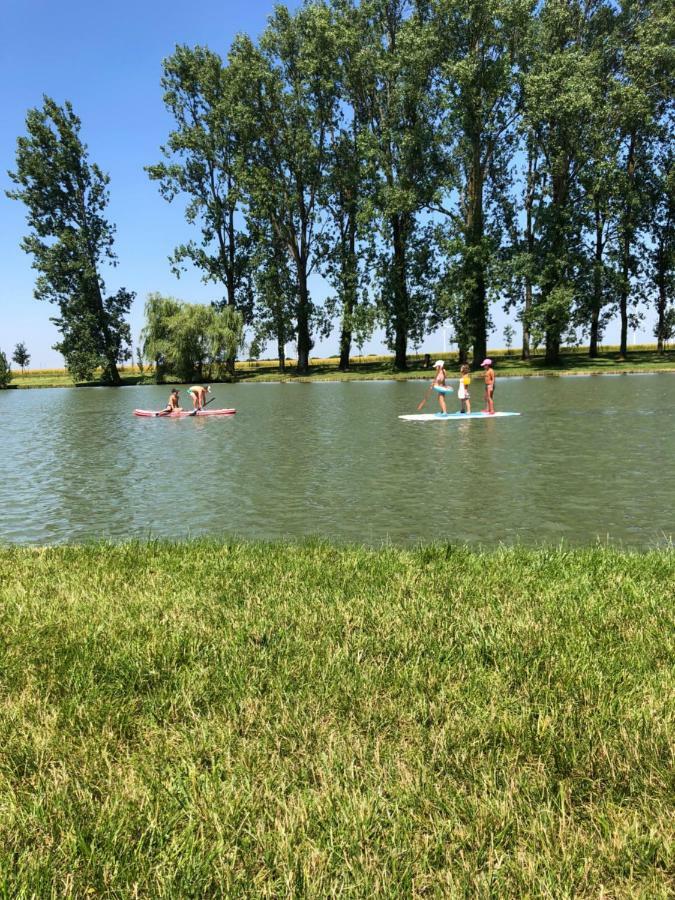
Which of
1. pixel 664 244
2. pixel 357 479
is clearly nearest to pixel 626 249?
pixel 664 244

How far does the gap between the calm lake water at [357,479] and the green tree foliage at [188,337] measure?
36.1 meters

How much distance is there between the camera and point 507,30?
51.7 metres

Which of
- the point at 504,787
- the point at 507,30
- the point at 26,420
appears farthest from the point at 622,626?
the point at 507,30

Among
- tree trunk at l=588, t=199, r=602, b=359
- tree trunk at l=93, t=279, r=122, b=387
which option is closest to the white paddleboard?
tree trunk at l=588, t=199, r=602, b=359

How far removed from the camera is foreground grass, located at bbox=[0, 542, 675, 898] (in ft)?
8.48

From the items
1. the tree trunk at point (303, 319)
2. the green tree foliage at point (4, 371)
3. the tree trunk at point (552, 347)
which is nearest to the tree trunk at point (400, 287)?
the tree trunk at point (303, 319)

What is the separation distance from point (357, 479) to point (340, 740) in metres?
10.5

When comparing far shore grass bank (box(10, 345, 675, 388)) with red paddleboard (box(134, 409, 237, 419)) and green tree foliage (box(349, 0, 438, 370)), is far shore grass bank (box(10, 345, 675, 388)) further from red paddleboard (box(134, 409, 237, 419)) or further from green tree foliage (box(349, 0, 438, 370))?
red paddleboard (box(134, 409, 237, 419))

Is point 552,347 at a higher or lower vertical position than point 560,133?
lower

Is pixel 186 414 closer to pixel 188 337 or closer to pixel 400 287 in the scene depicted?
pixel 188 337

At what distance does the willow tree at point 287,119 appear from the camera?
2351 inches

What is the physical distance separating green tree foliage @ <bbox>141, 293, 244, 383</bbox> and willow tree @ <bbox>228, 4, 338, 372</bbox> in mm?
8497

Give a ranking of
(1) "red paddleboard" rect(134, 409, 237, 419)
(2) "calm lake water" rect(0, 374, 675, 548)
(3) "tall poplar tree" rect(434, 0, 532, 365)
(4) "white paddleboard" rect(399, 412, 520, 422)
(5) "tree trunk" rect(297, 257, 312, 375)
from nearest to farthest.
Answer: (2) "calm lake water" rect(0, 374, 675, 548), (4) "white paddleboard" rect(399, 412, 520, 422), (1) "red paddleboard" rect(134, 409, 237, 419), (3) "tall poplar tree" rect(434, 0, 532, 365), (5) "tree trunk" rect(297, 257, 312, 375)

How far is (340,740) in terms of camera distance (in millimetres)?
3430
